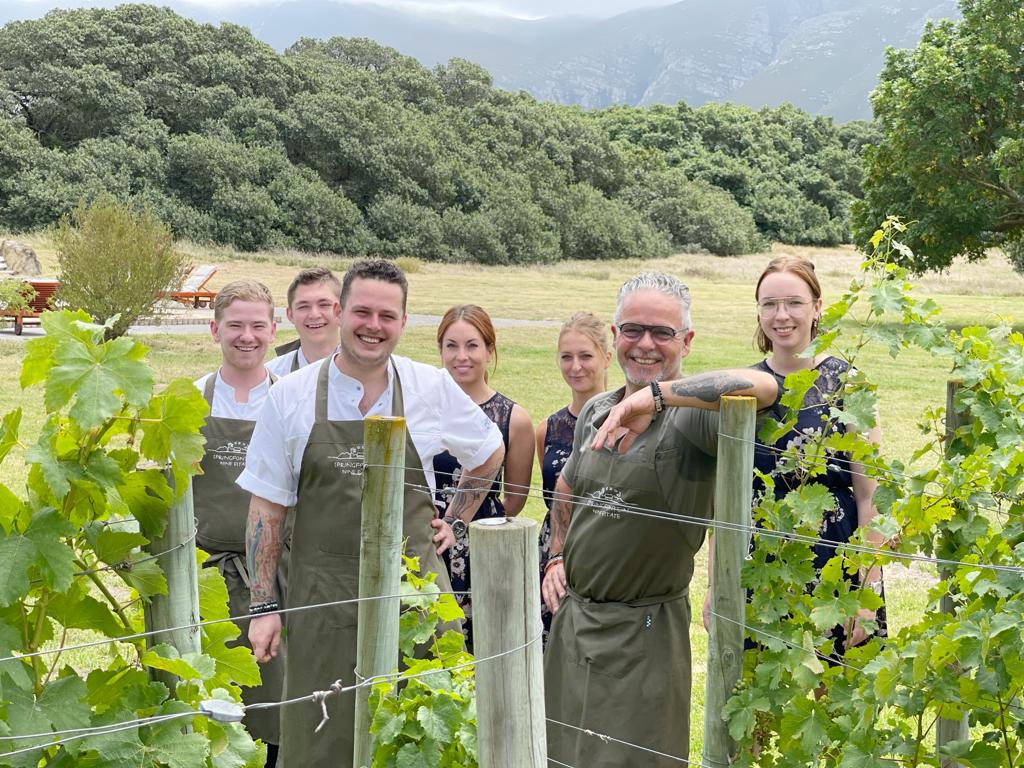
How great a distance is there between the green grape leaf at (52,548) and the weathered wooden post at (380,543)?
0.90 meters

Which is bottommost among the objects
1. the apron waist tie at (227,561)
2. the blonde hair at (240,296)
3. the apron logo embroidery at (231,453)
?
the apron waist tie at (227,561)

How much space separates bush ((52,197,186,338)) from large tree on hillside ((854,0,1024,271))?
1704 centimetres

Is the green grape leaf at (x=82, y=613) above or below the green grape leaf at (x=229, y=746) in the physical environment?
above

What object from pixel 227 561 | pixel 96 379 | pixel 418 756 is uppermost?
pixel 96 379

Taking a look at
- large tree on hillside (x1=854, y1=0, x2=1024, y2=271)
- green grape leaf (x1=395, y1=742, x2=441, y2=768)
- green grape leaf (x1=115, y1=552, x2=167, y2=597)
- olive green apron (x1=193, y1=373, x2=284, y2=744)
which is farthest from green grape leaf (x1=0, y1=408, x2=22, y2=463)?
large tree on hillside (x1=854, y1=0, x2=1024, y2=271)

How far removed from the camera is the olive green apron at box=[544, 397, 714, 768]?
3.01 m

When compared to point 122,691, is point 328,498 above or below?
above

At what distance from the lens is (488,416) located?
4250 millimetres

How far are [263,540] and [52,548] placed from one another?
4.94 ft

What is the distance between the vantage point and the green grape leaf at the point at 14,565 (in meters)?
1.81

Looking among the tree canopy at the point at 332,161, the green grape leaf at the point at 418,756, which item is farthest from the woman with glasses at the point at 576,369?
the tree canopy at the point at 332,161

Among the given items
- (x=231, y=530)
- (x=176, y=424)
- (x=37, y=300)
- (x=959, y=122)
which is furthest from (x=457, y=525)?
(x=959, y=122)

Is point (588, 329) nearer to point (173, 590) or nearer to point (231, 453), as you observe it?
point (231, 453)

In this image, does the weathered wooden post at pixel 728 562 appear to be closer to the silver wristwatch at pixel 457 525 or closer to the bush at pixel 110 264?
the silver wristwatch at pixel 457 525
